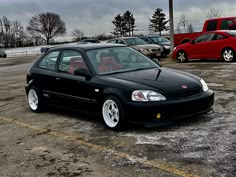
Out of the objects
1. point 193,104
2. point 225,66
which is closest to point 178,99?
point 193,104

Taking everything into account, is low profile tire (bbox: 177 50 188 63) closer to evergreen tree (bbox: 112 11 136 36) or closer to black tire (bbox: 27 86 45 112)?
black tire (bbox: 27 86 45 112)

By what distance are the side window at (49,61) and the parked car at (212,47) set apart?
9.54 m

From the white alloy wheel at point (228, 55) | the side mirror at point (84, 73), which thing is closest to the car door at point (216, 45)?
the white alloy wheel at point (228, 55)

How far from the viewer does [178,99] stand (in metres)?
5.81

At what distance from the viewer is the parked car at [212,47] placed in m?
15.6

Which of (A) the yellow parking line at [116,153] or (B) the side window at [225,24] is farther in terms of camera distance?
(B) the side window at [225,24]

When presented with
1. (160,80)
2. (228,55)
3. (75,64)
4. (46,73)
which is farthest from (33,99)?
(228,55)

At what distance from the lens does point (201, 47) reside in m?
16.7

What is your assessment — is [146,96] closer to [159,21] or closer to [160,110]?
[160,110]

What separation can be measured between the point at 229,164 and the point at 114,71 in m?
2.94

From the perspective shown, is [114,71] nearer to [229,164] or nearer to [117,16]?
[229,164]

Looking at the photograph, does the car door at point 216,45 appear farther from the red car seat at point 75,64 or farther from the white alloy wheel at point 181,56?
the red car seat at point 75,64

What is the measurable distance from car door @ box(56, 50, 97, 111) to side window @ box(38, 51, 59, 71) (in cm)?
23

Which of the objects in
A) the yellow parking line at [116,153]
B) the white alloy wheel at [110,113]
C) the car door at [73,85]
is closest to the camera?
the yellow parking line at [116,153]
